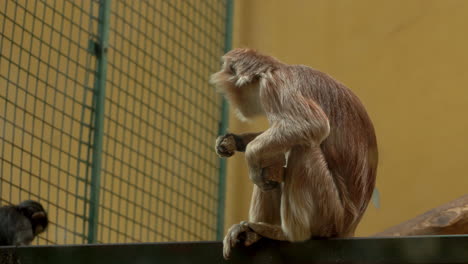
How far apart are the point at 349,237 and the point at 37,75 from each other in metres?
2.65

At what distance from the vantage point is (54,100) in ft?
18.9

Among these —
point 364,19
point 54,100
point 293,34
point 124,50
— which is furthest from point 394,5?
point 54,100

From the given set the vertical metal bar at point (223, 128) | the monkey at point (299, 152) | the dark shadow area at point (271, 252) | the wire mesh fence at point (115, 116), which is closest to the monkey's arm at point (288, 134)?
the monkey at point (299, 152)

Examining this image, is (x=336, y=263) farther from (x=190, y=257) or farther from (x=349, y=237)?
(x=190, y=257)

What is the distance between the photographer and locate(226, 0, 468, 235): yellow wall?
623 centimetres

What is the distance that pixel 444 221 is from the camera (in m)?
4.97

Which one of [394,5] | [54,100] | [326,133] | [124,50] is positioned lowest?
[326,133]

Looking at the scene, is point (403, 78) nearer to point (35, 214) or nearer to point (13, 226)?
point (35, 214)

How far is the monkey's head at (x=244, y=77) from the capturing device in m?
4.12

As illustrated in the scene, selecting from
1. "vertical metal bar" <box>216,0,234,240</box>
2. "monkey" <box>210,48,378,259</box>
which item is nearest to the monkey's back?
"monkey" <box>210,48,378,259</box>

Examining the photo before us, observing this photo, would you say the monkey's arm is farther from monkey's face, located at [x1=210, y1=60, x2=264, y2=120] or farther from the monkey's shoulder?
the monkey's shoulder

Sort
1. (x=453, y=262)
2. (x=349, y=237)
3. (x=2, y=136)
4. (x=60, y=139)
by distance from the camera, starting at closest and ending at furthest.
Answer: (x=453, y=262), (x=349, y=237), (x=2, y=136), (x=60, y=139)

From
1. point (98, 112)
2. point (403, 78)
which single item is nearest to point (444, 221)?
point (403, 78)

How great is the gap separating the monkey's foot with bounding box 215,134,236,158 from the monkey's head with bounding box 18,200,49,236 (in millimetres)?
2116
